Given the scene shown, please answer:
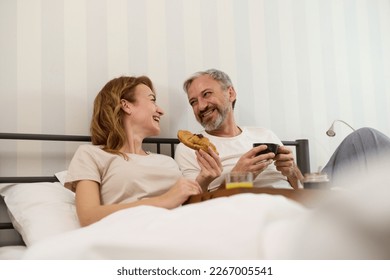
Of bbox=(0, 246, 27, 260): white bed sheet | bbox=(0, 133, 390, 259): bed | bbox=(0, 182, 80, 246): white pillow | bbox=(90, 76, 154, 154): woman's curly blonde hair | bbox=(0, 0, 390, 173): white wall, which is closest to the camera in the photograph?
bbox=(0, 133, 390, 259): bed

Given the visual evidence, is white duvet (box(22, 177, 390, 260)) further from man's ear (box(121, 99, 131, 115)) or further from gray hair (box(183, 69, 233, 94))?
gray hair (box(183, 69, 233, 94))

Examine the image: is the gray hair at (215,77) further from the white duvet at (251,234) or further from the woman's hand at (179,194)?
the white duvet at (251,234)

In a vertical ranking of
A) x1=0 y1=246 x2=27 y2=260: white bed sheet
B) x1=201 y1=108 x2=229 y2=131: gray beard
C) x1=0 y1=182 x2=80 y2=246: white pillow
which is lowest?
x1=0 y1=246 x2=27 y2=260: white bed sheet

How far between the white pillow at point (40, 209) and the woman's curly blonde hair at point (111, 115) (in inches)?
7.8

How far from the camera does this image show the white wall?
162 cm

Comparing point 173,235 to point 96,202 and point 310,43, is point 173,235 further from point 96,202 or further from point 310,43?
point 310,43

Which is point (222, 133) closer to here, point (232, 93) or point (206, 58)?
point (232, 93)

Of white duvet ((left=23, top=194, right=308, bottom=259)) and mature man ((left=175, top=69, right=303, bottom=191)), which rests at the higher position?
mature man ((left=175, top=69, right=303, bottom=191))

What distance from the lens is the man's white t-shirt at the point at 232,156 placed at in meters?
1.62

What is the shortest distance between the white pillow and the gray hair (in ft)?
2.11

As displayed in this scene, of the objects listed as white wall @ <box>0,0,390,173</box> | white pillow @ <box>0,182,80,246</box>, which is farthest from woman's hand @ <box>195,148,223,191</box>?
white wall @ <box>0,0,390,173</box>

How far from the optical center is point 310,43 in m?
2.23

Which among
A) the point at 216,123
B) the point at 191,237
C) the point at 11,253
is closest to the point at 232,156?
the point at 216,123

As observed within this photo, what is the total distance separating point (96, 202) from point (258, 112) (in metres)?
1.04
